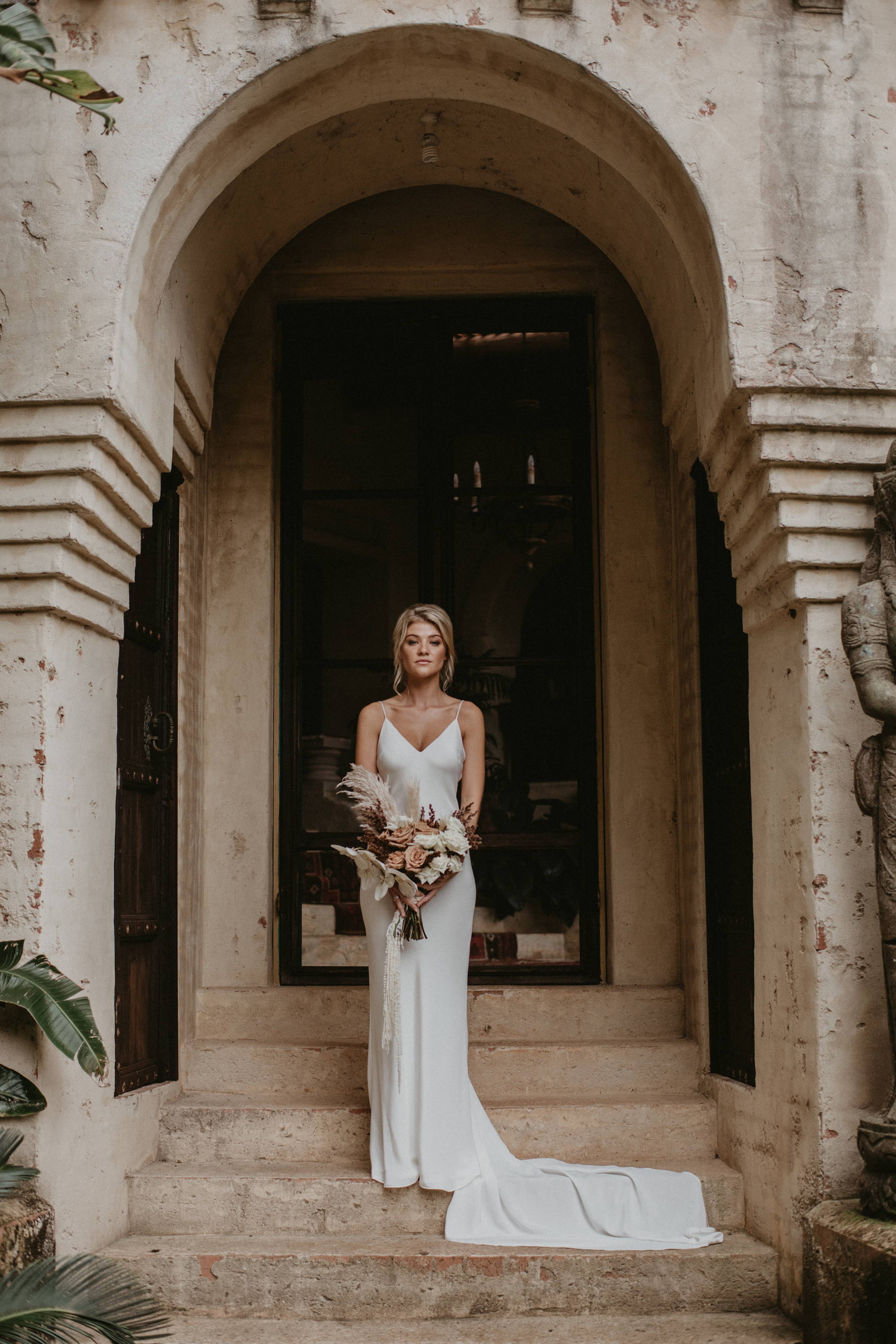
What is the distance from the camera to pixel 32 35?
313 centimetres

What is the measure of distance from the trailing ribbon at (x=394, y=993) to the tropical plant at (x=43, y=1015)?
3.35ft

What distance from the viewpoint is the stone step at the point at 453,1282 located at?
4008 mm

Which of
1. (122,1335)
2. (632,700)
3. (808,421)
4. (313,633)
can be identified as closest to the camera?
(122,1335)

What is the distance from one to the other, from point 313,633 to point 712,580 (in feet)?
6.82

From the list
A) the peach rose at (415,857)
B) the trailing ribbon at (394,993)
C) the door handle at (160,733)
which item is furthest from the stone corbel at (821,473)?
the door handle at (160,733)

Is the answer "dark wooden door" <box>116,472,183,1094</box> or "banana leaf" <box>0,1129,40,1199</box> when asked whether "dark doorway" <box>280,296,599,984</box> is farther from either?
"banana leaf" <box>0,1129,40,1199</box>

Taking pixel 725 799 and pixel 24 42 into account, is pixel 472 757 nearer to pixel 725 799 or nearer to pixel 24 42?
pixel 725 799

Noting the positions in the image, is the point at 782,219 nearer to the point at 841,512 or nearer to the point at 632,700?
the point at 841,512

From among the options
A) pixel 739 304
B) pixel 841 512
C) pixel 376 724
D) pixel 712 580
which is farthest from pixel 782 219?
pixel 376 724

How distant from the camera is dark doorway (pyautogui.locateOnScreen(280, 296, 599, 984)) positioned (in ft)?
19.7

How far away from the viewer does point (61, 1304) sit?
294 centimetres

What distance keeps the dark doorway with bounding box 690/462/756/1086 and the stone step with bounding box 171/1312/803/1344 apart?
2.85ft

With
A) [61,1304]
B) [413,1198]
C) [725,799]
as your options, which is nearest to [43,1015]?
[61,1304]

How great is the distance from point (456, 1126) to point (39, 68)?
351 cm
